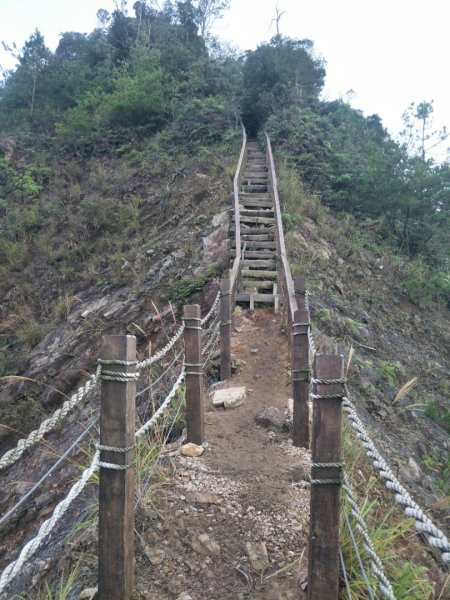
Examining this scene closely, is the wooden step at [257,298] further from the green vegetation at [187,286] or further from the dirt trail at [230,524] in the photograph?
the dirt trail at [230,524]

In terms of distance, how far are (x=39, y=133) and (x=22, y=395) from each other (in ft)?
50.4

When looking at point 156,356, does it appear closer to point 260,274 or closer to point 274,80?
point 260,274

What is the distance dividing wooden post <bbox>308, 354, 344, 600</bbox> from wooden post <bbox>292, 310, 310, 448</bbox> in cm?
194

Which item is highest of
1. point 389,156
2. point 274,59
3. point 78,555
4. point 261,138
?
point 274,59

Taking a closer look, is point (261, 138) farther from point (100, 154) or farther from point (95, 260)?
point (95, 260)

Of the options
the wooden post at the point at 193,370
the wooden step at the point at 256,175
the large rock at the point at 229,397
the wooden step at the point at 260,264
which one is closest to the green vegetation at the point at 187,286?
the wooden step at the point at 260,264

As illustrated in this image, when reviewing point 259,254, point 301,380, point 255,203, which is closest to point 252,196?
point 255,203

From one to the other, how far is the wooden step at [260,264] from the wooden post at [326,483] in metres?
7.59

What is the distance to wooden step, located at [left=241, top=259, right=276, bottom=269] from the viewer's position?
9836 mm

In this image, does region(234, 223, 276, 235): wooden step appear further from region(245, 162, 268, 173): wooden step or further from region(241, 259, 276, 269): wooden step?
region(245, 162, 268, 173): wooden step

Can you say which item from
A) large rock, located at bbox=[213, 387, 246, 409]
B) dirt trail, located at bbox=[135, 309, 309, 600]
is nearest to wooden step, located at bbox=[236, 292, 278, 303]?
large rock, located at bbox=[213, 387, 246, 409]

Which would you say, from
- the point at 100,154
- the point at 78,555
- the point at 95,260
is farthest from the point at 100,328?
the point at 100,154

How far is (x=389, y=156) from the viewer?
12602mm

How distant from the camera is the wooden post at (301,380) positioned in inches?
166
